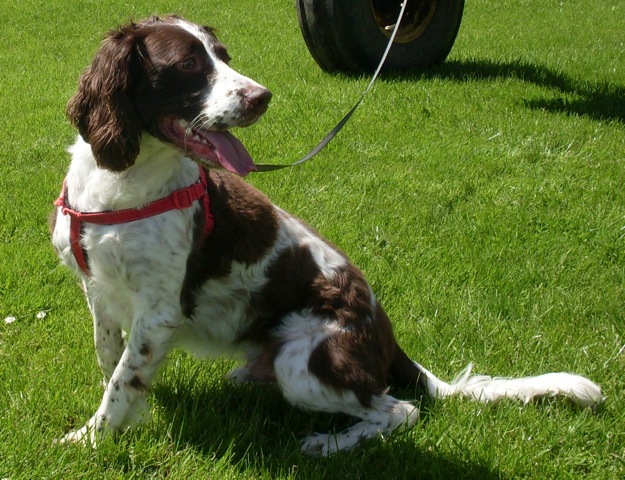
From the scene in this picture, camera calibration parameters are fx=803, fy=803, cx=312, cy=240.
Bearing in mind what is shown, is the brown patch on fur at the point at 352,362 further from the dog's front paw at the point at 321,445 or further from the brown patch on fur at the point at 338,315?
the dog's front paw at the point at 321,445

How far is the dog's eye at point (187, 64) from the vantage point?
301 centimetres

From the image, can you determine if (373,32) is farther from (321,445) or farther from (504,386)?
(321,445)

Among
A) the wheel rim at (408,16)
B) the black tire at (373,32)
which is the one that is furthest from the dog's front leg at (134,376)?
the wheel rim at (408,16)

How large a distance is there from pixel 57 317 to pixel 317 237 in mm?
1449

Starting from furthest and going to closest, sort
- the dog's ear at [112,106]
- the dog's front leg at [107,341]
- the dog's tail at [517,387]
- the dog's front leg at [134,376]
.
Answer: the dog's front leg at [107,341] → the dog's tail at [517,387] → the dog's front leg at [134,376] → the dog's ear at [112,106]

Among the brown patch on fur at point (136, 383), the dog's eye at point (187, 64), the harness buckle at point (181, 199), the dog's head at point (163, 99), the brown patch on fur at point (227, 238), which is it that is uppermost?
the dog's eye at point (187, 64)

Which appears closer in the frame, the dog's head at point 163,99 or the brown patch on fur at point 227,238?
the dog's head at point 163,99

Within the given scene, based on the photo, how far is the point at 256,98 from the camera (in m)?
2.95

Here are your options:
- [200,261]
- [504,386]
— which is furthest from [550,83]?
[200,261]

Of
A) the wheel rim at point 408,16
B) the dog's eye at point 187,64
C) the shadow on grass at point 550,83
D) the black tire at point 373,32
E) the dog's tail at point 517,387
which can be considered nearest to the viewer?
the dog's eye at point 187,64

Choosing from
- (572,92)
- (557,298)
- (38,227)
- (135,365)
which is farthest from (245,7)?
(135,365)

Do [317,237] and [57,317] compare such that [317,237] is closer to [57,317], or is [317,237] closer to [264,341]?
[264,341]

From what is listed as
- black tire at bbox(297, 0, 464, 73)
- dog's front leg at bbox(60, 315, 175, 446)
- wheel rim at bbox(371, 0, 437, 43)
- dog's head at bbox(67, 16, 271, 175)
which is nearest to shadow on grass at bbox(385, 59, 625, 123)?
black tire at bbox(297, 0, 464, 73)

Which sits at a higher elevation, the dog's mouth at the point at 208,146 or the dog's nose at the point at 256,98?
the dog's nose at the point at 256,98
